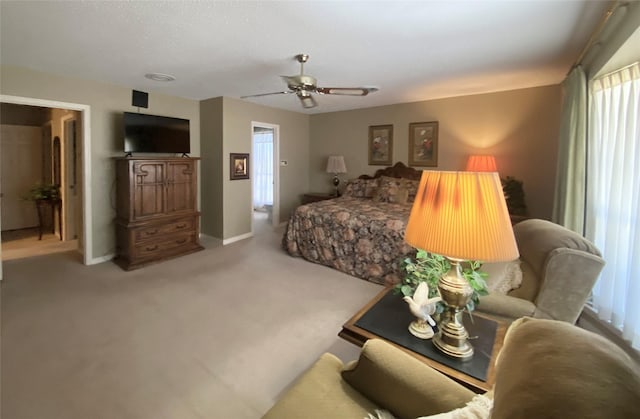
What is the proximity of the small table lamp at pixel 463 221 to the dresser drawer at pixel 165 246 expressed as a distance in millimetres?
3828

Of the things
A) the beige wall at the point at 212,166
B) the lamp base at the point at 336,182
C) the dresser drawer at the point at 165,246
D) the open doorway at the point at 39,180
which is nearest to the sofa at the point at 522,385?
the dresser drawer at the point at 165,246

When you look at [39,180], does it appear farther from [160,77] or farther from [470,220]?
[470,220]

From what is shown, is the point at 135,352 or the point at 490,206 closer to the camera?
the point at 490,206

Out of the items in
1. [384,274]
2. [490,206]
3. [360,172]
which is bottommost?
[384,274]

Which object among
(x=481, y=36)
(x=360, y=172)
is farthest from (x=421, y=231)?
(x=360, y=172)

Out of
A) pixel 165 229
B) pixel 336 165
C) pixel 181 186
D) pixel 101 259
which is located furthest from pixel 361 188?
pixel 101 259

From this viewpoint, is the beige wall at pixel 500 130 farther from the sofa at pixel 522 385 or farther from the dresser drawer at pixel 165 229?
the sofa at pixel 522 385

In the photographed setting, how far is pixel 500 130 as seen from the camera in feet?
14.2

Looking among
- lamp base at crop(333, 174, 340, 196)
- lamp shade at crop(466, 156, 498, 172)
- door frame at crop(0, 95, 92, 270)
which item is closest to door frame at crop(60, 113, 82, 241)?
door frame at crop(0, 95, 92, 270)

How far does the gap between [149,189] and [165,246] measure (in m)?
0.82

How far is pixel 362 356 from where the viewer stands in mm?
1136

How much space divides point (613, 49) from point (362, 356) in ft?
8.89

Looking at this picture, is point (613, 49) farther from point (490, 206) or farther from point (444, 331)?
point (444, 331)

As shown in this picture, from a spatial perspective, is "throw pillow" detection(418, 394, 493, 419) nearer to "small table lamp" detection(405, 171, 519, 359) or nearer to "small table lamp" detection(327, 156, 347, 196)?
"small table lamp" detection(405, 171, 519, 359)
